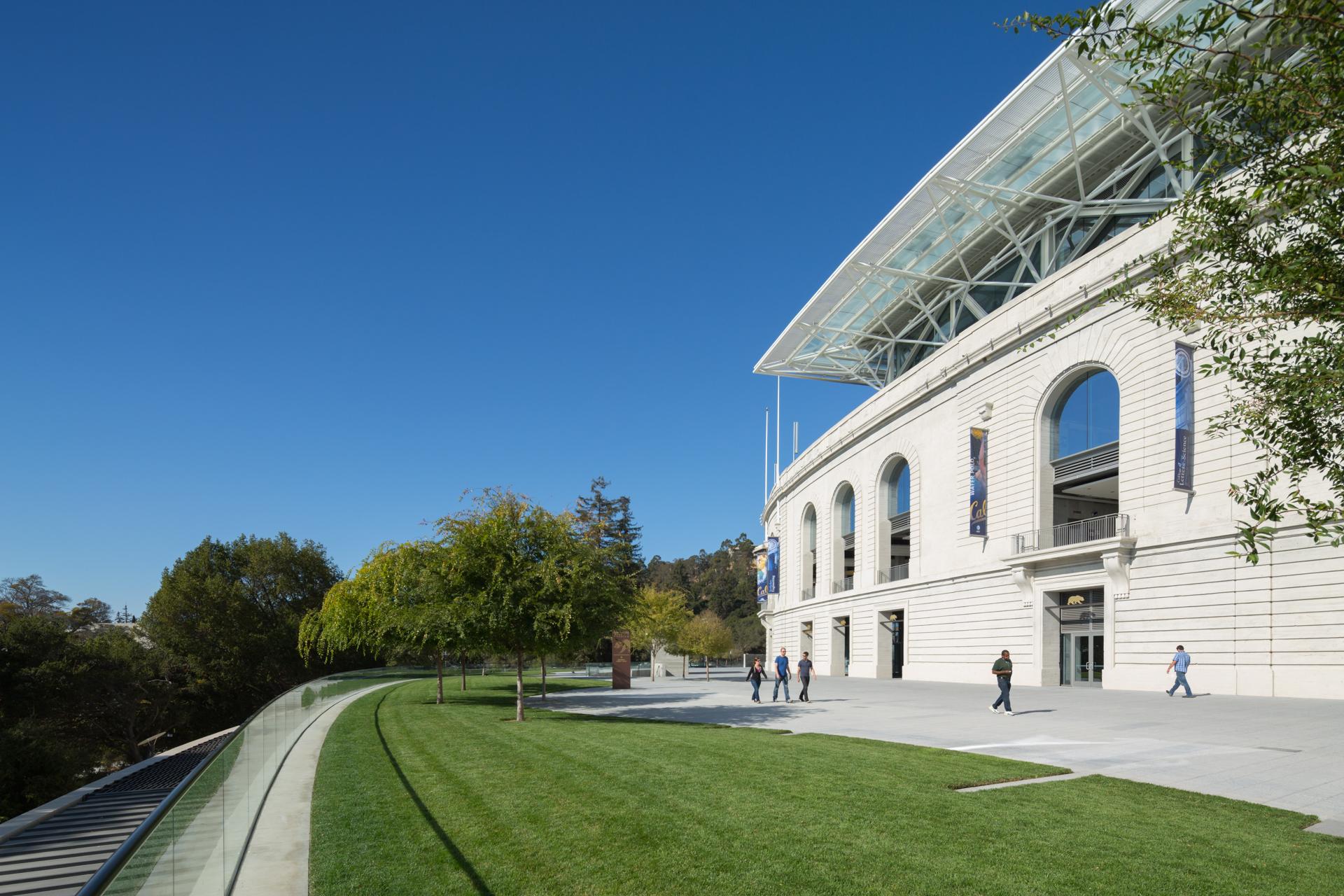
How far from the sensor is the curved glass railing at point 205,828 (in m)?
4.39

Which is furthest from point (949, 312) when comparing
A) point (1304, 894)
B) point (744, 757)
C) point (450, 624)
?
point (1304, 894)

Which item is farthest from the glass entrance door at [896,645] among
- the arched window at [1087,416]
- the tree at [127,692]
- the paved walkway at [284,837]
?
the tree at [127,692]

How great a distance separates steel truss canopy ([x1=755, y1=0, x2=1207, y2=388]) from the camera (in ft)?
117

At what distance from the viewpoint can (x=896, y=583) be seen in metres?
46.0

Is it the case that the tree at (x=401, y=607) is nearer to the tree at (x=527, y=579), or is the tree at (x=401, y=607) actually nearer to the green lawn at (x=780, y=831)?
the tree at (x=527, y=579)

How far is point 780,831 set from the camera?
9.10 m

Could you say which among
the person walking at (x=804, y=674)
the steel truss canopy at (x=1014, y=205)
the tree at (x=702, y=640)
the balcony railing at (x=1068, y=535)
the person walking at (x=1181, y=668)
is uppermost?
the steel truss canopy at (x=1014, y=205)

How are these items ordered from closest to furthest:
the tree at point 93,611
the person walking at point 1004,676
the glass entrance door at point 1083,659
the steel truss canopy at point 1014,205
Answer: the person walking at point 1004,676 < the glass entrance door at point 1083,659 < the steel truss canopy at point 1014,205 < the tree at point 93,611

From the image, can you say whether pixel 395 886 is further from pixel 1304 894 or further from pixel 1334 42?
pixel 1334 42

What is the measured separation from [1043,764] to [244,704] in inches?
2410

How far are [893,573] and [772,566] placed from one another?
727 inches

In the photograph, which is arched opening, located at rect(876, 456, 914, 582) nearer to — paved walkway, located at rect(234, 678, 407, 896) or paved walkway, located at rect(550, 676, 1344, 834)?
paved walkway, located at rect(550, 676, 1344, 834)

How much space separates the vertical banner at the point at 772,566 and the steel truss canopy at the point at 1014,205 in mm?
16895

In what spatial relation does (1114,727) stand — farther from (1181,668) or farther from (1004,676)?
(1181,668)
